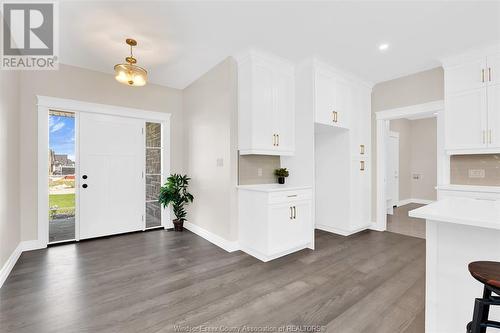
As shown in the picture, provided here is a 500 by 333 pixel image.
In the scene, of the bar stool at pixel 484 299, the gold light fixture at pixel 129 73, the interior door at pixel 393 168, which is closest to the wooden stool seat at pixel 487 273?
Result: the bar stool at pixel 484 299

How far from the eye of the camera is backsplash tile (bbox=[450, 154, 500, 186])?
3.18 metres

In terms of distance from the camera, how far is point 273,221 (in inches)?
114

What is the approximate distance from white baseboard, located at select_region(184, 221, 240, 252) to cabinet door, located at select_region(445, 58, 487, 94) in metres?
3.88

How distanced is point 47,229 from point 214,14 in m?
3.84

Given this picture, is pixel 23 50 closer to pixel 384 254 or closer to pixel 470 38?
pixel 384 254

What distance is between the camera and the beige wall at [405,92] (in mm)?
3674

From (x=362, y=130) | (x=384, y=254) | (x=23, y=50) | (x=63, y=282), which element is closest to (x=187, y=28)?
(x=23, y=50)

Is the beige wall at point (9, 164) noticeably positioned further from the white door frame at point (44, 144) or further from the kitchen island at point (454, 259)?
the kitchen island at point (454, 259)

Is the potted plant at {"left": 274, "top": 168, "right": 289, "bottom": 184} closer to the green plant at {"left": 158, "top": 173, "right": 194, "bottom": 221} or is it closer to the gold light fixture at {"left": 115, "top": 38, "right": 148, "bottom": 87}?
the green plant at {"left": 158, "top": 173, "right": 194, "bottom": 221}

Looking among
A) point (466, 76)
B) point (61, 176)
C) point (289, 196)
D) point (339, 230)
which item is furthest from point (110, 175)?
point (466, 76)

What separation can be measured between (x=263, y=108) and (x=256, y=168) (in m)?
0.93

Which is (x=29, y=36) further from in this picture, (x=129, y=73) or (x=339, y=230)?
(x=339, y=230)

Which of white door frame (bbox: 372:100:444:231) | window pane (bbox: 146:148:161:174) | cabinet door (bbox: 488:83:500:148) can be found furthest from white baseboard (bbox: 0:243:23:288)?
cabinet door (bbox: 488:83:500:148)

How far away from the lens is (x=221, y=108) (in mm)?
3457
